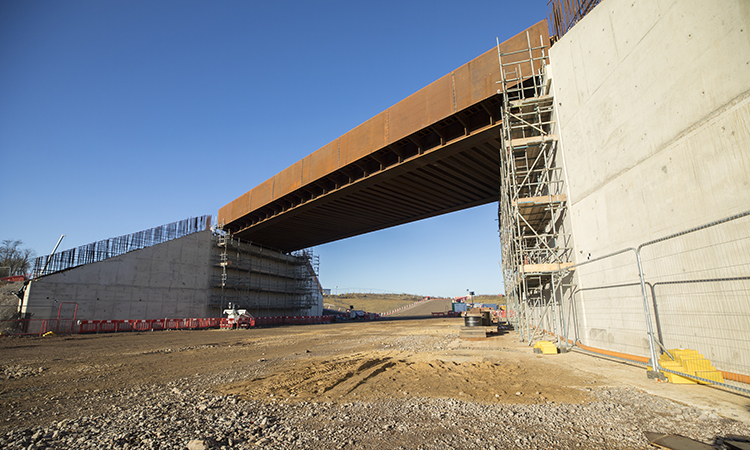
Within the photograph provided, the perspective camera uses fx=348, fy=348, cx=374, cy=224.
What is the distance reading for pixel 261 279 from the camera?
41.6 meters

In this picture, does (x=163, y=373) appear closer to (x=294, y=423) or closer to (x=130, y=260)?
(x=294, y=423)

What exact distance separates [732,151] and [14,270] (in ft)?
207

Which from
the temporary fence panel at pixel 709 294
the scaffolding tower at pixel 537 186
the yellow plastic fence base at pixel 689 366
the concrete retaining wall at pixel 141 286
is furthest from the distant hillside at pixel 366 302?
the yellow plastic fence base at pixel 689 366

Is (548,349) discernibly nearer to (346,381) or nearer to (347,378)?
(347,378)

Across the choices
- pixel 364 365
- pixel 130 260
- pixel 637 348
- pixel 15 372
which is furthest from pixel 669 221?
pixel 130 260

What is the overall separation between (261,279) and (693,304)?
4032cm

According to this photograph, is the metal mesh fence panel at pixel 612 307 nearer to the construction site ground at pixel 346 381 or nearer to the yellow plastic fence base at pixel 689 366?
the construction site ground at pixel 346 381

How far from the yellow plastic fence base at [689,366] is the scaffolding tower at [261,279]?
35.9 meters

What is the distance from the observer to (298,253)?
4966 centimetres

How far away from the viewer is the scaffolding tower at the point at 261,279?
36.7 meters

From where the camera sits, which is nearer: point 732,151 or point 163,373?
point 732,151

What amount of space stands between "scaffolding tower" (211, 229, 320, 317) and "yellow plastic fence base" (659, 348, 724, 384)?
3594cm

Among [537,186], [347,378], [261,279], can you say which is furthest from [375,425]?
[261,279]

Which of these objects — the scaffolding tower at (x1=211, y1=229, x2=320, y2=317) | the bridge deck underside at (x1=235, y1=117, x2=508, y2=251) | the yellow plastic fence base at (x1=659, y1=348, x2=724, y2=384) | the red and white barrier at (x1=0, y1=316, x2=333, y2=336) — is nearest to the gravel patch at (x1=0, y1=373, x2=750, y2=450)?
the yellow plastic fence base at (x1=659, y1=348, x2=724, y2=384)
